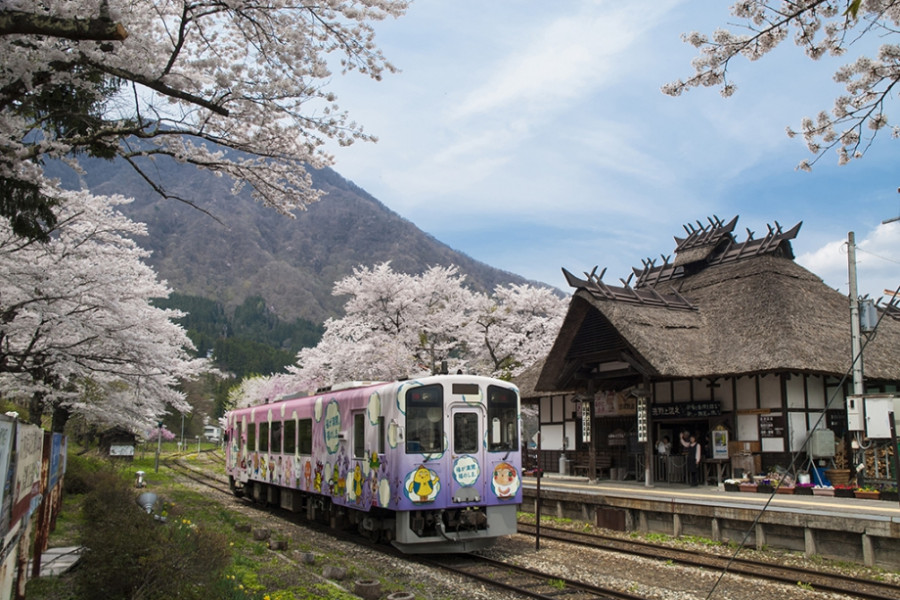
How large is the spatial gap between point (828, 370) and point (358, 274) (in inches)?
838

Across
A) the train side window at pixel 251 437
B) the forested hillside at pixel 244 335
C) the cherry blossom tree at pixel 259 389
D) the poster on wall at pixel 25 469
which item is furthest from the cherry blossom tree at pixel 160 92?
the forested hillside at pixel 244 335

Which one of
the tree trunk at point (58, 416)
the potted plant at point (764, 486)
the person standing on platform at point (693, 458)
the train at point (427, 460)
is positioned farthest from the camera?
the tree trunk at point (58, 416)

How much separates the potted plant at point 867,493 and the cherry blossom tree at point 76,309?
16.1m

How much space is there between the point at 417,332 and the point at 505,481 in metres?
19.9

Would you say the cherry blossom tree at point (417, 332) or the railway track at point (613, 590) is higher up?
the cherry blossom tree at point (417, 332)

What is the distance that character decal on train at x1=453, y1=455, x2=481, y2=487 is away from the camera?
10.7m

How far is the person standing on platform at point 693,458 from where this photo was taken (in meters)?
17.6

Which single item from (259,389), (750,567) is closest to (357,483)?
(750,567)

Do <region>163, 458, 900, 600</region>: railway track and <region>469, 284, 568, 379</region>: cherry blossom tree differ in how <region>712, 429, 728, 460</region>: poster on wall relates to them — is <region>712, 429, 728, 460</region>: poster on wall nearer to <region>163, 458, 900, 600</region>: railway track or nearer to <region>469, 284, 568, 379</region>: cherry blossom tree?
<region>163, 458, 900, 600</region>: railway track

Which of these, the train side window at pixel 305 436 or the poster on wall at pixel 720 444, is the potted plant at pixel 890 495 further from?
the train side window at pixel 305 436

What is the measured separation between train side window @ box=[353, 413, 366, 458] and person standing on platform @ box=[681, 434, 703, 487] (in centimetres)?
969

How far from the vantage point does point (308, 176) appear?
30.5 ft

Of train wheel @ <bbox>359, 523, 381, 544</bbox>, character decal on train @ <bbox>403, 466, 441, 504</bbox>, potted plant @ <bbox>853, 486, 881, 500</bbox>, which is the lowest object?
train wheel @ <bbox>359, 523, 381, 544</bbox>

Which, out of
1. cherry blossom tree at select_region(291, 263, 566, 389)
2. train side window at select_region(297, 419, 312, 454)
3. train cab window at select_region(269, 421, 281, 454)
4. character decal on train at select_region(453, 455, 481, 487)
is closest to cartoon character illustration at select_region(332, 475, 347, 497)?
train side window at select_region(297, 419, 312, 454)
